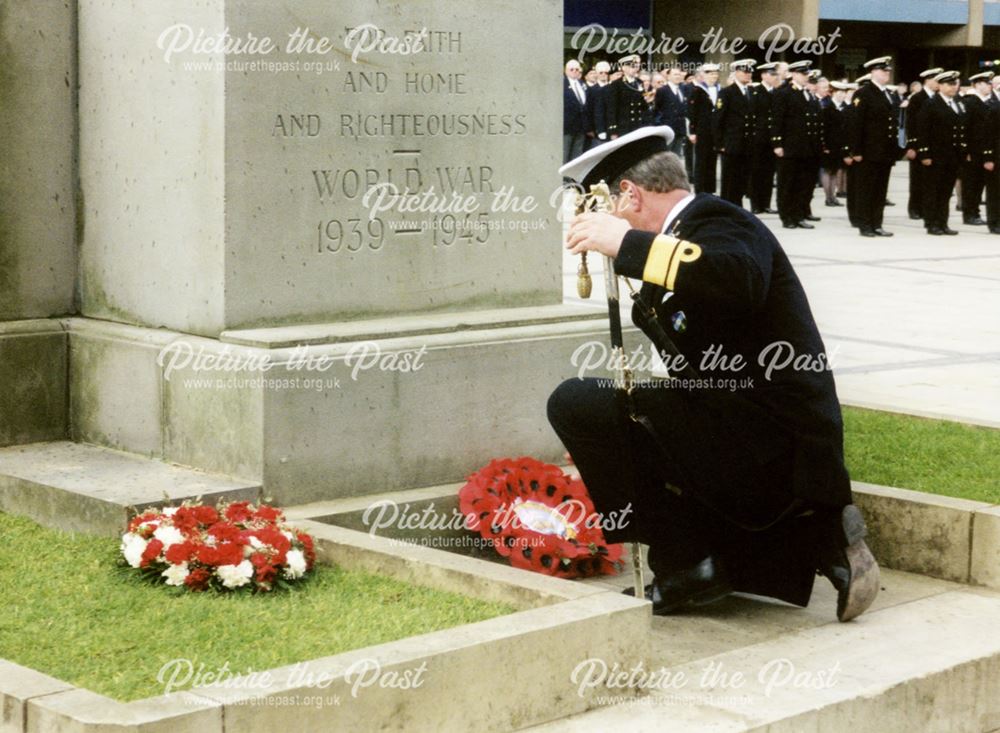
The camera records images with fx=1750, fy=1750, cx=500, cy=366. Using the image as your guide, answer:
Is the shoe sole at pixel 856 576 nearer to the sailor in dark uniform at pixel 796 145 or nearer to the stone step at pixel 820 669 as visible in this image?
the stone step at pixel 820 669

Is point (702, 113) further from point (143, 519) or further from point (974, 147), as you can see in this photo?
point (143, 519)

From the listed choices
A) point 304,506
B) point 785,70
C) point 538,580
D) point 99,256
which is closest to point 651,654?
point 538,580

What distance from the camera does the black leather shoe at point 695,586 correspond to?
5133mm

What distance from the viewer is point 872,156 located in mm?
20531

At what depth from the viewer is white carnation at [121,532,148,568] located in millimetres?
4824

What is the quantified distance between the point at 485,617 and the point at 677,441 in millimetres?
959

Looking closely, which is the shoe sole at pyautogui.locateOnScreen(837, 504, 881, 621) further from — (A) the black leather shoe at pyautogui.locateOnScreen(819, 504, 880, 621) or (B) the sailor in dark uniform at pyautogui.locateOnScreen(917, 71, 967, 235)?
(B) the sailor in dark uniform at pyautogui.locateOnScreen(917, 71, 967, 235)

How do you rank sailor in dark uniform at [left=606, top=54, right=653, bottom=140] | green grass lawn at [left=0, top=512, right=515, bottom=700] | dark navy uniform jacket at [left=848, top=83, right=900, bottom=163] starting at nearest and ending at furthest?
green grass lawn at [left=0, top=512, right=515, bottom=700]
dark navy uniform jacket at [left=848, top=83, right=900, bottom=163]
sailor in dark uniform at [left=606, top=54, right=653, bottom=140]

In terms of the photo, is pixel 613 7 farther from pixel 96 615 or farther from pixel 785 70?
pixel 96 615

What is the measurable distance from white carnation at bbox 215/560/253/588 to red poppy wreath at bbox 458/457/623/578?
1124mm

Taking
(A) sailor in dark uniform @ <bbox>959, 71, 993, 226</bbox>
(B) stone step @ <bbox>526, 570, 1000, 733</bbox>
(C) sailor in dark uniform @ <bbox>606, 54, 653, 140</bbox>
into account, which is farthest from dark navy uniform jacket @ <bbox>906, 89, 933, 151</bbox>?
(B) stone step @ <bbox>526, 570, 1000, 733</bbox>

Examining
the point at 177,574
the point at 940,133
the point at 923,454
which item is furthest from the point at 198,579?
the point at 940,133

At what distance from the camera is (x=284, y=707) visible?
359cm

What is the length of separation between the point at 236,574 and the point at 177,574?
168 mm
